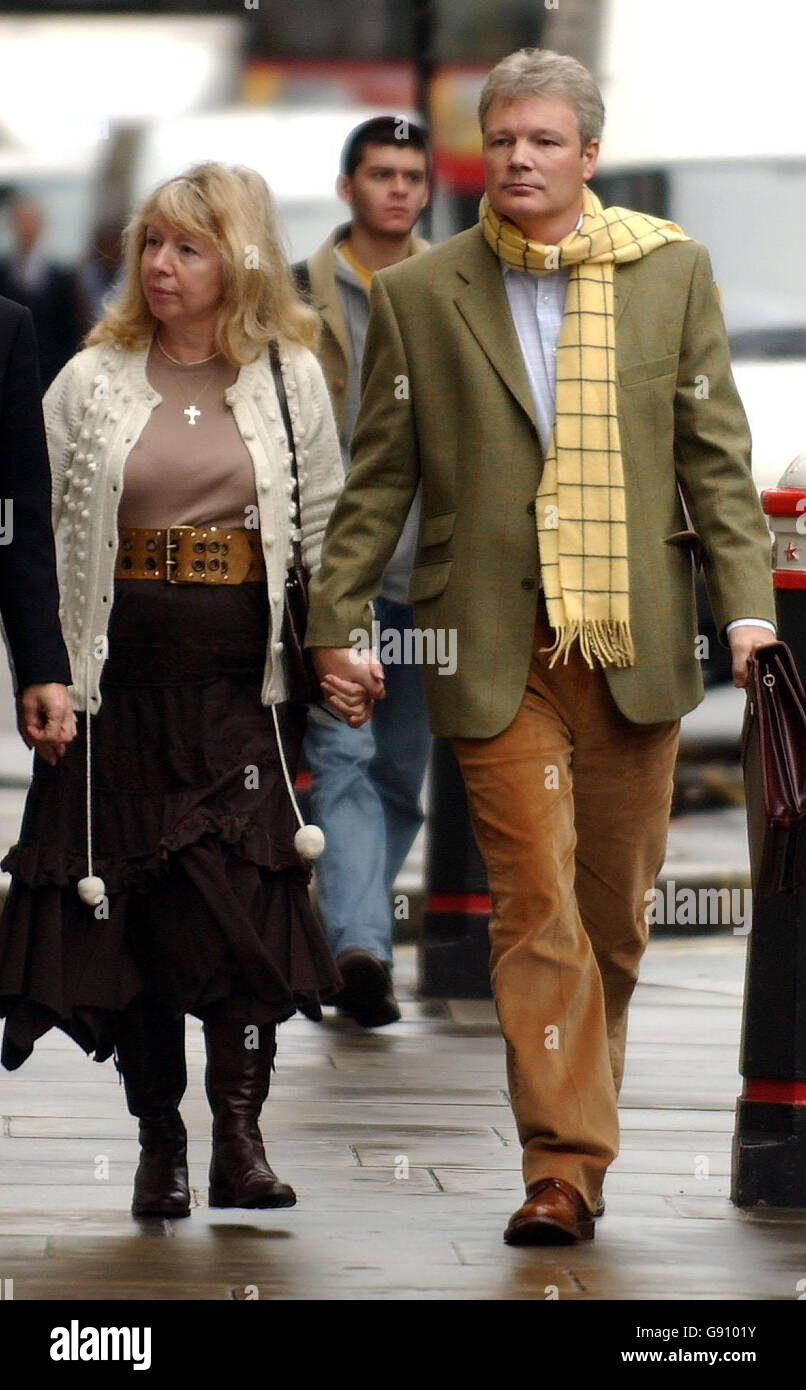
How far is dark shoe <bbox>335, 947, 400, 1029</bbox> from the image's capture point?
664 cm

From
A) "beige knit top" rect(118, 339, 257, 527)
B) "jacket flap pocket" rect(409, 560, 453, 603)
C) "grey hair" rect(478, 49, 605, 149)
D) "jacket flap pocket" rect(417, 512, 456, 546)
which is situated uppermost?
"grey hair" rect(478, 49, 605, 149)

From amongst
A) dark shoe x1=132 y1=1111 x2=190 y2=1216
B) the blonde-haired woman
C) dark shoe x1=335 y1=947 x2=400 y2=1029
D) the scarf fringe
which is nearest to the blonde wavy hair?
the blonde-haired woman

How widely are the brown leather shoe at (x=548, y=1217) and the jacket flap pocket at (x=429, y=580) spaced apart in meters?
0.96

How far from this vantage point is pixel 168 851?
4695 millimetres

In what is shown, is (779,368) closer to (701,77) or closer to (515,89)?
(701,77)

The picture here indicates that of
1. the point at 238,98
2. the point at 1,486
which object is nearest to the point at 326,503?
the point at 1,486

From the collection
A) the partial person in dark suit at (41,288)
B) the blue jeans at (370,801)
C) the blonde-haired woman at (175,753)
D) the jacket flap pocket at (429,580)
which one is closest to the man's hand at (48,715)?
the blonde-haired woman at (175,753)

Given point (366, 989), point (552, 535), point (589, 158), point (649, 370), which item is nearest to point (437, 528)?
point (552, 535)

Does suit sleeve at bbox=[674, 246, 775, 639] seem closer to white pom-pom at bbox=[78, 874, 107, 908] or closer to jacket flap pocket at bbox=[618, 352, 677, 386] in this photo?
jacket flap pocket at bbox=[618, 352, 677, 386]

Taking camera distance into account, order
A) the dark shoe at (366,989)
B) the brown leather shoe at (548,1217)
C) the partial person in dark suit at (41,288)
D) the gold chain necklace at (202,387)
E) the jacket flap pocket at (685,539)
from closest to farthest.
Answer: the brown leather shoe at (548,1217)
the jacket flap pocket at (685,539)
the gold chain necklace at (202,387)
the dark shoe at (366,989)
the partial person in dark suit at (41,288)

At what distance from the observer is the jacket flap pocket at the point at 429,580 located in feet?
15.3

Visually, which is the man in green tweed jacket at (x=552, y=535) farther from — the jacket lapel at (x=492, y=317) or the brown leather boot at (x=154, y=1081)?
the brown leather boot at (x=154, y=1081)

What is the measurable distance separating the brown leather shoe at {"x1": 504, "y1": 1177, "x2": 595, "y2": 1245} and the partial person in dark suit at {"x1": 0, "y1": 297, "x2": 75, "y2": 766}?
105 cm

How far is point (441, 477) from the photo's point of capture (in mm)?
4676
